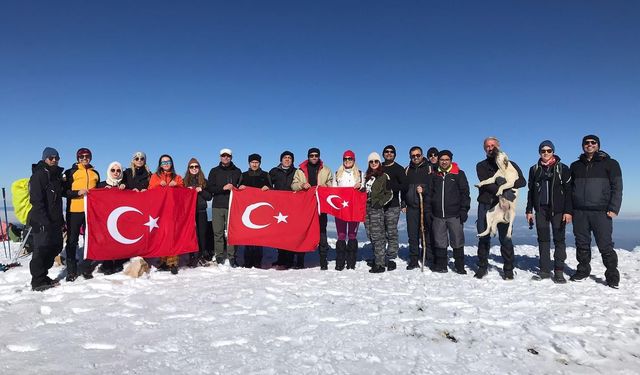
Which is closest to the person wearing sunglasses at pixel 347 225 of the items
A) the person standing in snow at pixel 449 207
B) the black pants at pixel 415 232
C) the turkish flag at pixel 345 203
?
the turkish flag at pixel 345 203

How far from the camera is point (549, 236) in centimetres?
830

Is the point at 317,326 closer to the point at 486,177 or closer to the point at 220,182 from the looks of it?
the point at 220,182

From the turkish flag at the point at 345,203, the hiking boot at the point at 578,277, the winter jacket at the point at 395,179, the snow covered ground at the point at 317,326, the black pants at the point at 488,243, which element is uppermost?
the winter jacket at the point at 395,179

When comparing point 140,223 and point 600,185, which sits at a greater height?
point 600,185

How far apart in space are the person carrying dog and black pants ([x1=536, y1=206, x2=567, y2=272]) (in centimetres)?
67

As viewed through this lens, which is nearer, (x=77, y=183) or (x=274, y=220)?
(x=77, y=183)

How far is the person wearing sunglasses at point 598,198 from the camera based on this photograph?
7.45 metres

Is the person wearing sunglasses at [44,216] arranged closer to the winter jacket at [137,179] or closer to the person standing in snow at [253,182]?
the winter jacket at [137,179]

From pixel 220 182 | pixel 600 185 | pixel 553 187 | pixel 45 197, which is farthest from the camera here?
pixel 220 182

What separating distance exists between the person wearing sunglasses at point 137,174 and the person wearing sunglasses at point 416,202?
6.47 metres

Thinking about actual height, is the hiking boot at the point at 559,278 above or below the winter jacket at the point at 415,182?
below

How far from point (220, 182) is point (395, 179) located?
14.6 ft

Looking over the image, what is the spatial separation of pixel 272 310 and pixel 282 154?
5.13 m

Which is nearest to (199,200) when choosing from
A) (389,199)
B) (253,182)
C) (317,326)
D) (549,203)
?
(253,182)
